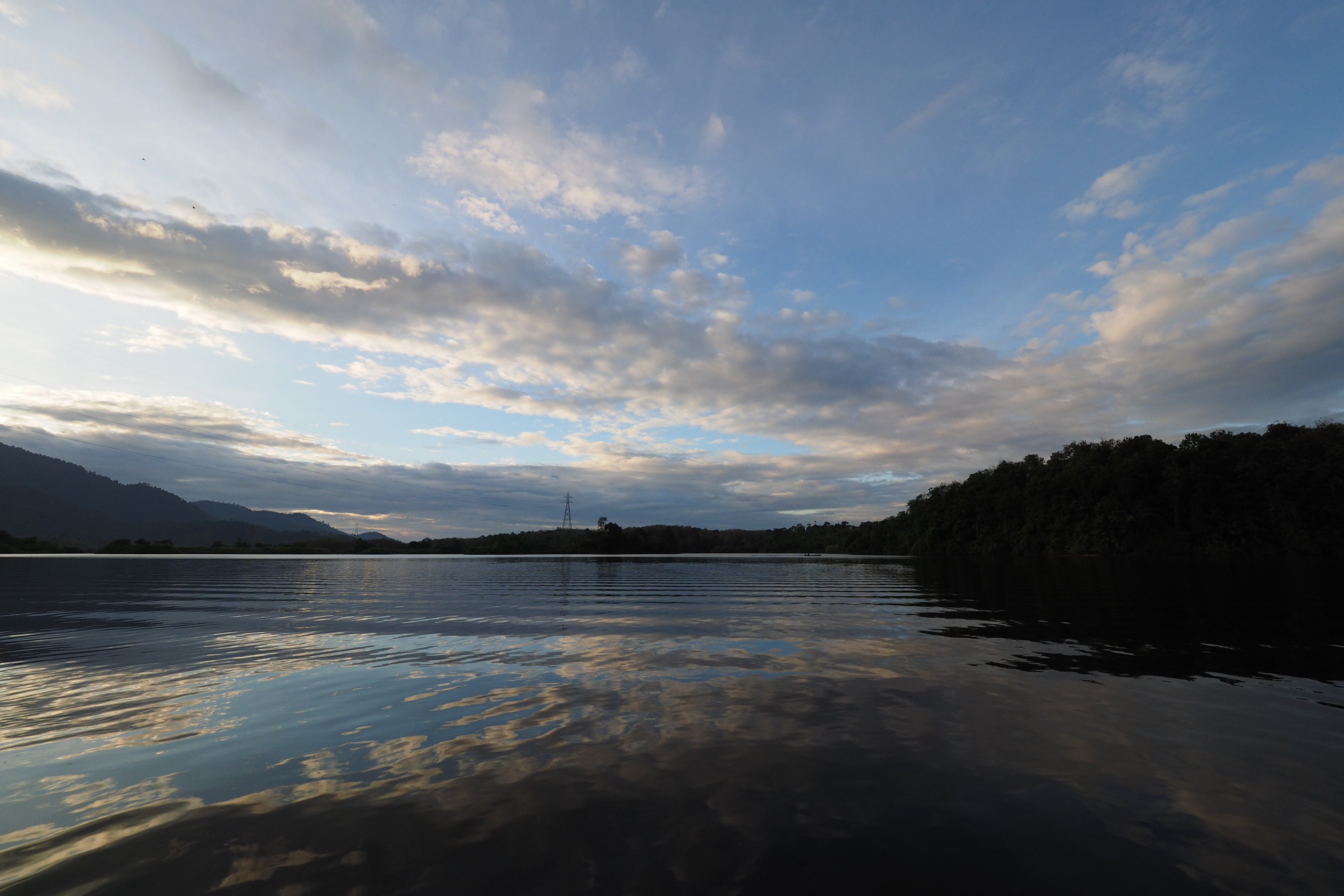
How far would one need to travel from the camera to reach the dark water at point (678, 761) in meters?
5.43

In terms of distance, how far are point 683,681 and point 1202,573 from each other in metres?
63.4

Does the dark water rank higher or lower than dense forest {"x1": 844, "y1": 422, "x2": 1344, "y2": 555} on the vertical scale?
lower

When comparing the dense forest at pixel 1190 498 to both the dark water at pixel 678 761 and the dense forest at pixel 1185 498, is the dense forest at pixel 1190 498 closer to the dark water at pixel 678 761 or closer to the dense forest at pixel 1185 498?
the dense forest at pixel 1185 498

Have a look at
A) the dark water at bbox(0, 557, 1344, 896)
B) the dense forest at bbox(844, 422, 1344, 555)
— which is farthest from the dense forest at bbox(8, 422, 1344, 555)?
the dark water at bbox(0, 557, 1344, 896)

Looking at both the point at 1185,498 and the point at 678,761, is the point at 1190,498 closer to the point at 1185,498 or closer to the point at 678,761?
the point at 1185,498

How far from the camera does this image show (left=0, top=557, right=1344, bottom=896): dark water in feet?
17.8

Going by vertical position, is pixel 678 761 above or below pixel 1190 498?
below

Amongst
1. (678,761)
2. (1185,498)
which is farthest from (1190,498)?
(678,761)

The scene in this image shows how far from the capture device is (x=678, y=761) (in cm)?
825

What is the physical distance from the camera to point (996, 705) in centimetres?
1105

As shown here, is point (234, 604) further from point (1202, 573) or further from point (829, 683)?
point (1202, 573)

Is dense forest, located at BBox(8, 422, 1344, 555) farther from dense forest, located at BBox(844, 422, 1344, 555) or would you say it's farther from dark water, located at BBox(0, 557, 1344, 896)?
dark water, located at BBox(0, 557, 1344, 896)

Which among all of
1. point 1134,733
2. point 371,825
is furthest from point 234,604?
point 1134,733

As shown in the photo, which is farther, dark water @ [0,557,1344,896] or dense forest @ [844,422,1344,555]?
dense forest @ [844,422,1344,555]
